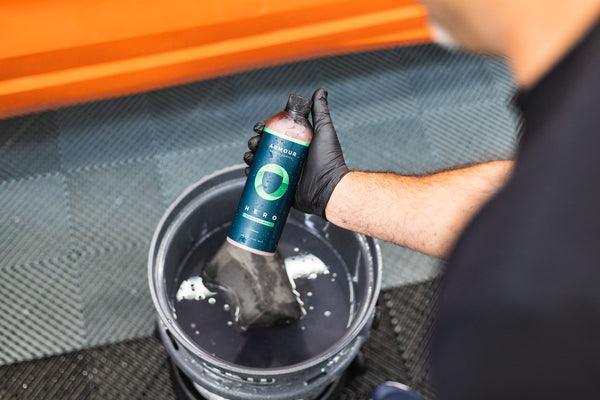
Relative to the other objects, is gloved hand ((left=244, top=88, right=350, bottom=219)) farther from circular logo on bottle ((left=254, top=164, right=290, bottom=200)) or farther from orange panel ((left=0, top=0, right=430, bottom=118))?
orange panel ((left=0, top=0, right=430, bottom=118))

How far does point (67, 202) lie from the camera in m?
1.58

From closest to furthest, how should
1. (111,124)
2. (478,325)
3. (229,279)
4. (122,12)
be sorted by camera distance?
(478,325)
(229,279)
(122,12)
(111,124)

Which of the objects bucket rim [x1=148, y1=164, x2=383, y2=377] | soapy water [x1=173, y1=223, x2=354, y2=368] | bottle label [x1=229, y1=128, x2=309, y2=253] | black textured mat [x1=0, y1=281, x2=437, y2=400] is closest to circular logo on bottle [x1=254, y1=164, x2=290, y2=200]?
bottle label [x1=229, y1=128, x2=309, y2=253]

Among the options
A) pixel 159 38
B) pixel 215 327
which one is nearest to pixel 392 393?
pixel 215 327

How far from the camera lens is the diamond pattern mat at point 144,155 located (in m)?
1.46

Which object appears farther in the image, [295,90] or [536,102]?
[295,90]

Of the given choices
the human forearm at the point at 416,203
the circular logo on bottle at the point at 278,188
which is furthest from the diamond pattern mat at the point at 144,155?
the circular logo on bottle at the point at 278,188

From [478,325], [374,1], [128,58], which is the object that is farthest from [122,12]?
[478,325]

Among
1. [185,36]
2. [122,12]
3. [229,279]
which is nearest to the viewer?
[229,279]

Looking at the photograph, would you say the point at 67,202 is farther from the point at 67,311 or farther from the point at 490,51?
the point at 490,51

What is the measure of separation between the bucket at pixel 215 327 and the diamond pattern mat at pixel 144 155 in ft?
1.03

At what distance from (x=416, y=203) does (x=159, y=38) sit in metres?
0.87

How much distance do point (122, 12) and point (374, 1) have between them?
688 millimetres

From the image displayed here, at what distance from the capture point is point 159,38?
1468 millimetres
